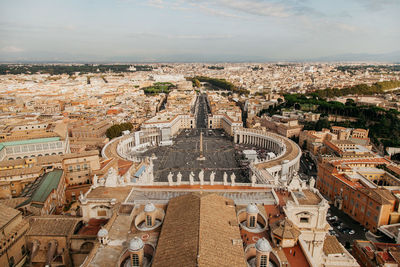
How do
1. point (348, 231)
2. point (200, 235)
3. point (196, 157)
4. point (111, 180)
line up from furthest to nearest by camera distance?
1. point (196, 157)
2. point (348, 231)
3. point (111, 180)
4. point (200, 235)

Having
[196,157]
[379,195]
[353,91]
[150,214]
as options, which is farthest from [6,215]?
[353,91]

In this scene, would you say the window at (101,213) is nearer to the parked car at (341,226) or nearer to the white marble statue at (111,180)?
the white marble statue at (111,180)

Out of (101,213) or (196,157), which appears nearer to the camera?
(101,213)

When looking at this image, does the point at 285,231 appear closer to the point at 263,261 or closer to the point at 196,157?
the point at 263,261

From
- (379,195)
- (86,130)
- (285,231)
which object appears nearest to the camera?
(285,231)

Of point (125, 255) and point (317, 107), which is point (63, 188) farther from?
point (317, 107)

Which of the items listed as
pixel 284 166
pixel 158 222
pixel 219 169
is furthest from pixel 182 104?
pixel 158 222

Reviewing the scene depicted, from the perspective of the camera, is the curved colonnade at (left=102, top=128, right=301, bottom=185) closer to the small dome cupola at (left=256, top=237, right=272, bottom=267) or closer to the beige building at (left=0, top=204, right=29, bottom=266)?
the small dome cupola at (left=256, top=237, right=272, bottom=267)
